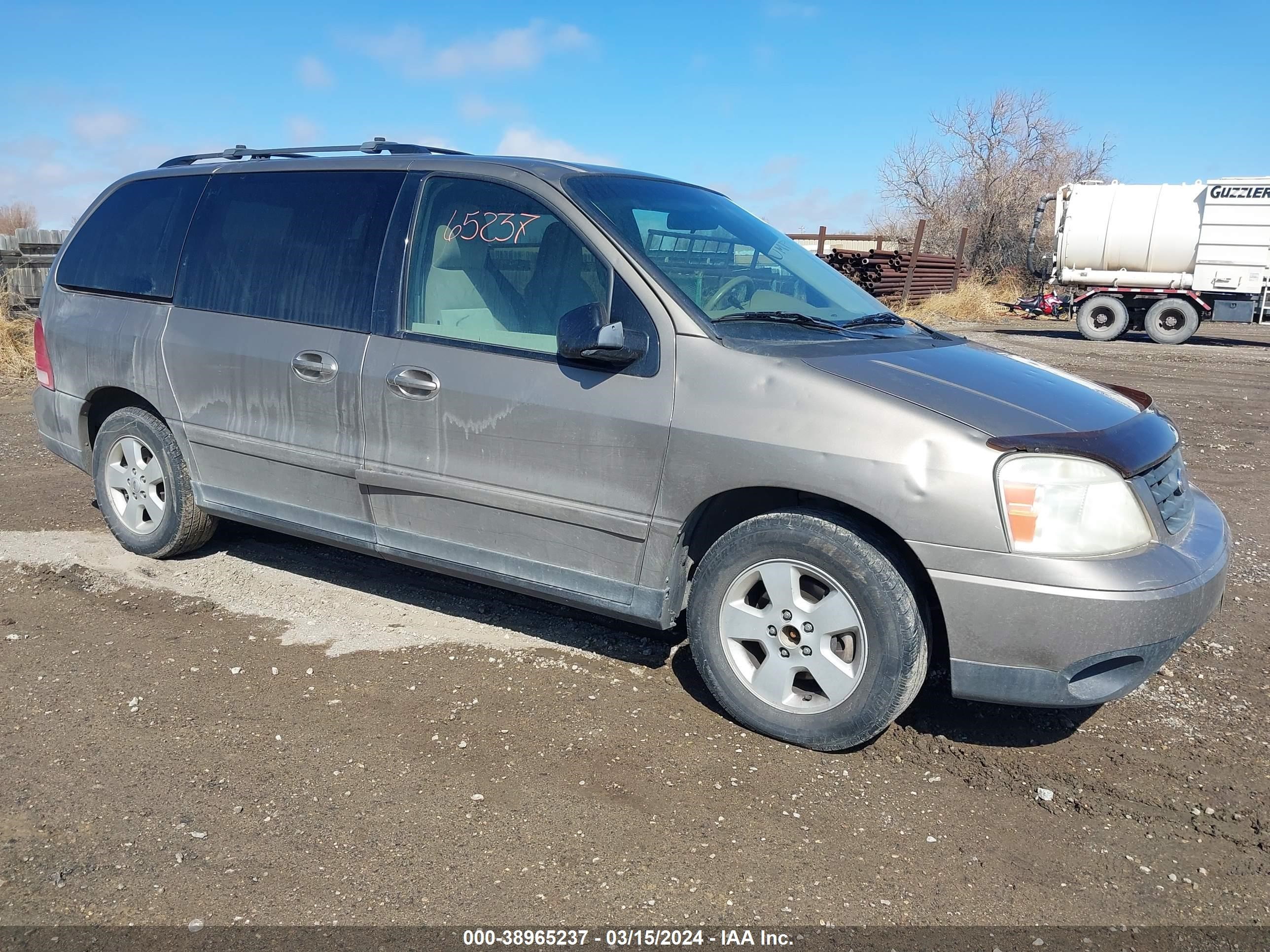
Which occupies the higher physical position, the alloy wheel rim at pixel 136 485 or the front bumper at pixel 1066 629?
the front bumper at pixel 1066 629

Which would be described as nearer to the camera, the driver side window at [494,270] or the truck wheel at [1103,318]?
the driver side window at [494,270]

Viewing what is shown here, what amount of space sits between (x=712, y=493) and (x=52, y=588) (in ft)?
11.2

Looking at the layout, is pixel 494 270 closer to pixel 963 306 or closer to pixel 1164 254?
pixel 1164 254

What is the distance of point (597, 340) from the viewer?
3.53 m

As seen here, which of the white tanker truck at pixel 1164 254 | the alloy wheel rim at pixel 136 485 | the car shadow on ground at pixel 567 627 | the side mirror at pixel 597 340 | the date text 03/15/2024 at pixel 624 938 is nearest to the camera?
the date text 03/15/2024 at pixel 624 938

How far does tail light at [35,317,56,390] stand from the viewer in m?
5.54

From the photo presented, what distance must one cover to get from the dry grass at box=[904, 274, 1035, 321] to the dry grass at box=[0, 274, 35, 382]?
1779 centimetres

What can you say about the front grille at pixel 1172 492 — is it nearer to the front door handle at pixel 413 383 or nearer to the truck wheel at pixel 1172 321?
the front door handle at pixel 413 383

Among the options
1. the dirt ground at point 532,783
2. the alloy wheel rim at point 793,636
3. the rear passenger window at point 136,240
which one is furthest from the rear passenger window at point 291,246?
the alloy wheel rim at point 793,636

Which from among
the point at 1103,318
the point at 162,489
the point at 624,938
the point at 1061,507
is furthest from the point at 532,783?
the point at 1103,318

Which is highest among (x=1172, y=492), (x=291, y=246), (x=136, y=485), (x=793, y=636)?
(x=291, y=246)

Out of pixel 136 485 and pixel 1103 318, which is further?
pixel 1103 318

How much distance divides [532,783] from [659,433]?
121 cm

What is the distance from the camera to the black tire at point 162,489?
5.05 m
